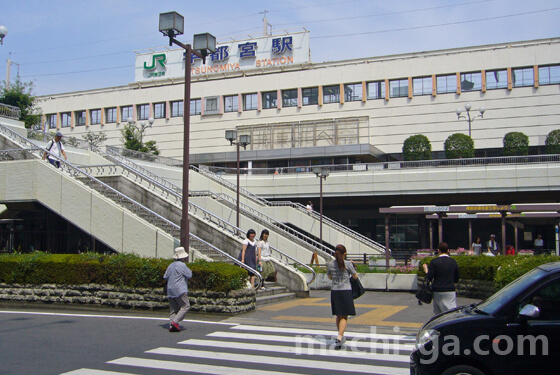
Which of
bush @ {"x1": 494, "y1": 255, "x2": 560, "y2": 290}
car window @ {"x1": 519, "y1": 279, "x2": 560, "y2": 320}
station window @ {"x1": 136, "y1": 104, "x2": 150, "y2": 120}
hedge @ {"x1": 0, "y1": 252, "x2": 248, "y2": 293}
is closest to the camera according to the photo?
car window @ {"x1": 519, "y1": 279, "x2": 560, "y2": 320}

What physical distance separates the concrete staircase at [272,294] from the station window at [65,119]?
175 feet

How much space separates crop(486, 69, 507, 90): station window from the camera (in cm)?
4450

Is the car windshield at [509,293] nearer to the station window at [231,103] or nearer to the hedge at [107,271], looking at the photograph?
the hedge at [107,271]

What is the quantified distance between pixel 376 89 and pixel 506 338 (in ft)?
149

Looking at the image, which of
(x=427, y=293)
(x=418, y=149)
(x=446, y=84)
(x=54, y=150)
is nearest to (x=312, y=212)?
(x=418, y=149)

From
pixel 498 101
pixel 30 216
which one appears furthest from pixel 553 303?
pixel 498 101

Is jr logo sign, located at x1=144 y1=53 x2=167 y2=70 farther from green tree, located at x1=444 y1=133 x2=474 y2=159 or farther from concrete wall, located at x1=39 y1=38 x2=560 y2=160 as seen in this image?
green tree, located at x1=444 y1=133 x2=474 y2=159

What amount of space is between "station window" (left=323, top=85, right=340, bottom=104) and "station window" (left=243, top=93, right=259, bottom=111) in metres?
7.37

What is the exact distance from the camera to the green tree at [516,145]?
38.8m

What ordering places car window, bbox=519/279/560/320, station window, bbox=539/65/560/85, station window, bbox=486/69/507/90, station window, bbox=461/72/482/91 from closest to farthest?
car window, bbox=519/279/560/320 < station window, bbox=539/65/560/85 < station window, bbox=486/69/507/90 < station window, bbox=461/72/482/91

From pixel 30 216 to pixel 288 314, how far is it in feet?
47.7

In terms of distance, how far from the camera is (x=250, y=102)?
176 ft

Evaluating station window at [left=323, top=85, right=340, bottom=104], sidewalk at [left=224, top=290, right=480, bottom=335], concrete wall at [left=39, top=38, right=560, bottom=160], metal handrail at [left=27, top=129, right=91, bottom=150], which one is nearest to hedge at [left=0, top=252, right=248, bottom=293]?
sidewalk at [left=224, top=290, right=480, bottom=335]

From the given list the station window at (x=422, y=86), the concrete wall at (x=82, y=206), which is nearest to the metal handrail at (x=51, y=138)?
the concrete wall at (x=82, y=206)
